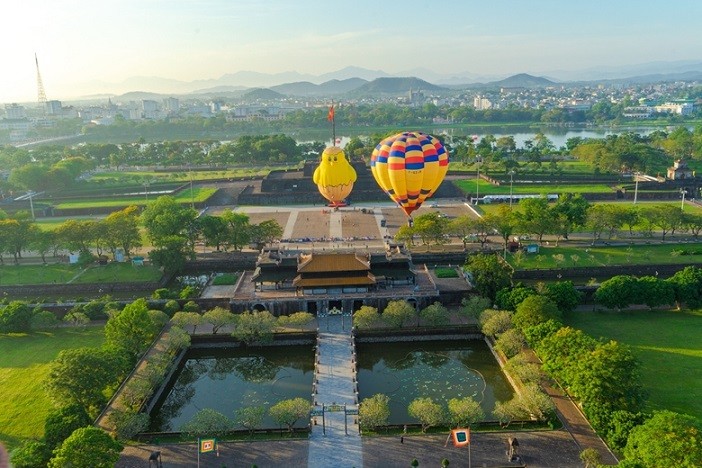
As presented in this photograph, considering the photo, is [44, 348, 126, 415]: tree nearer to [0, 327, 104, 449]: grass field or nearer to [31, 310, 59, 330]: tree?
[0, 327, 104, 449]: grass field

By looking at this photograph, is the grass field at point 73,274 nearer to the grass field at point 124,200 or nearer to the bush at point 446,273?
the grass field at point 124,200

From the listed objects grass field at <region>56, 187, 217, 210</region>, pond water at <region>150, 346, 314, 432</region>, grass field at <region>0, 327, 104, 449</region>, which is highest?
grass field at <region>56, 187, 217, 210</region>

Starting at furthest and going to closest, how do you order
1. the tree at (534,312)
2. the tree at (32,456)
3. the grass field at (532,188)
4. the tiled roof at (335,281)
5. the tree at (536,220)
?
the grass field at (532,188) → the tree at (536,220) → the tiled roof at (335,281) → the tree at (534,312) → the tree at (32,456)

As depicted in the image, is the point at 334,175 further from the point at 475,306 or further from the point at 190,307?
the point at 475,306

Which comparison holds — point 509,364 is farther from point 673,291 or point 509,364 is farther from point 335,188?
point 335,188

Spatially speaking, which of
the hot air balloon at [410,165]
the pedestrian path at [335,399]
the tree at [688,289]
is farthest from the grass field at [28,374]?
the tree at [688,289]

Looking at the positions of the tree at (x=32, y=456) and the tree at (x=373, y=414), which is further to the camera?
the tree at (x=373, y=414)

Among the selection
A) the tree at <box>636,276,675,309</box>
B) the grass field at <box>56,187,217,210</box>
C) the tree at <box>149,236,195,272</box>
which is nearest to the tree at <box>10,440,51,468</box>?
the tree at <box>149,236,195,272</box>

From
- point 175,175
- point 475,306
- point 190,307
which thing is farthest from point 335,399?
point 175,175
